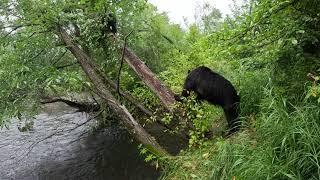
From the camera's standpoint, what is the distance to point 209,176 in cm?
464

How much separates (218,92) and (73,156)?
4140 millimetres

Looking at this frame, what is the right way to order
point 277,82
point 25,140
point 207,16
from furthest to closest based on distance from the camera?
point 207,16 < point 25,140 < point 277,82

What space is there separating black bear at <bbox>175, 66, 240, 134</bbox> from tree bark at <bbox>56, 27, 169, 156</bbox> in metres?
1.15

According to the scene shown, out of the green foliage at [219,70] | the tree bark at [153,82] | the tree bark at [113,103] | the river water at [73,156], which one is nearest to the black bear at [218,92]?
the green foliage at [219,70]

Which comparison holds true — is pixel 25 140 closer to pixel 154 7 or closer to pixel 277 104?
pixel 154 7

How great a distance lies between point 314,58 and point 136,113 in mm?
5607

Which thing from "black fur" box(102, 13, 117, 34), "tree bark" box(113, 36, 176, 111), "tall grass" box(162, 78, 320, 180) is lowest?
"tall grass" box(162, 78, 320, 180)

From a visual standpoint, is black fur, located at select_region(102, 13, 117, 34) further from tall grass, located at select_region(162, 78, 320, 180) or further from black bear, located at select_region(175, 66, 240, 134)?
tall grass, located at select_region(162, 78, 320, 180)

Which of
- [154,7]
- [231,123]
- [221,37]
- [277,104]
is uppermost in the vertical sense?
[154,7]

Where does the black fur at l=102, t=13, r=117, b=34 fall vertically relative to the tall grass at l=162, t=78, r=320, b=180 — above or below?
above

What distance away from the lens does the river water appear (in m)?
7.65

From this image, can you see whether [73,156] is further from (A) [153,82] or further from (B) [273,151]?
(B) [273,151]

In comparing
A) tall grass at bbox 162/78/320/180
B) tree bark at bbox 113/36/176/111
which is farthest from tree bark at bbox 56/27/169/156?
tall grass at bbox 162/78/320/180

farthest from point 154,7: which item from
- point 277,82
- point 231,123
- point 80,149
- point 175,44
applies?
point 277,82
